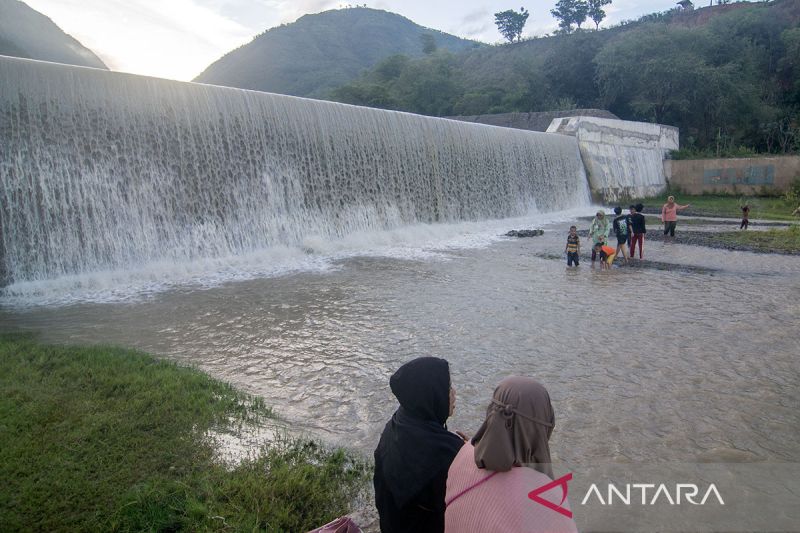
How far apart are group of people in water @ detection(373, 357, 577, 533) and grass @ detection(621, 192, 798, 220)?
22.3 metres

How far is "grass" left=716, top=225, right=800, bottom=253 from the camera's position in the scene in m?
12.3

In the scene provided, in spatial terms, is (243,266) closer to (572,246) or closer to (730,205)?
(572,246)

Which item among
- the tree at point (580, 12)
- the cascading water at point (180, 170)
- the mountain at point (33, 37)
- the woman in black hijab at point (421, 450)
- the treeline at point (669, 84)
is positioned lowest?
the woman in black hijab at point (421, 450)

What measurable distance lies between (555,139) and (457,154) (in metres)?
8.57

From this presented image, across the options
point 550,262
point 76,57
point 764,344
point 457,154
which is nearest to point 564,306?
point 764,344

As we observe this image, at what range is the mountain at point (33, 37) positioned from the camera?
35.5m

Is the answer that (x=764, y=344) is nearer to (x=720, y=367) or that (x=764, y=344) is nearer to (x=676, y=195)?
(x=720, y=367)

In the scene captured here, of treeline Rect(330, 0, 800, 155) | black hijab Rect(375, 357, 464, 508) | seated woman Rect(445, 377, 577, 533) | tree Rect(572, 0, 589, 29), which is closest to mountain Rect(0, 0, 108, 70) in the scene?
treeline Rect(330, 0, 800, 155)

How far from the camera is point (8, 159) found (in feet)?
28.1

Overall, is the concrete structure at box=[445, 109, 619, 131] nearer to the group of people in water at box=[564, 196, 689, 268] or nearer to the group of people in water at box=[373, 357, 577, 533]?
the group of people in water at box=[564, 196, 689, 268]

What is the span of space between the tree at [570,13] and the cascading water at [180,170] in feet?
207

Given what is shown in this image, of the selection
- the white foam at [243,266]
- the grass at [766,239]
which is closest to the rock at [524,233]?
the white foam at [243,266]

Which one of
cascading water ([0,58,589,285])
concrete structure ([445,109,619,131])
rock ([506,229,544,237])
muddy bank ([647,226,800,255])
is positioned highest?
concrete structure ([445,109,619,131])

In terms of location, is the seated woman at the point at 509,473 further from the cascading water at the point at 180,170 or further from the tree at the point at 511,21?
the tree at the point at 511,21
